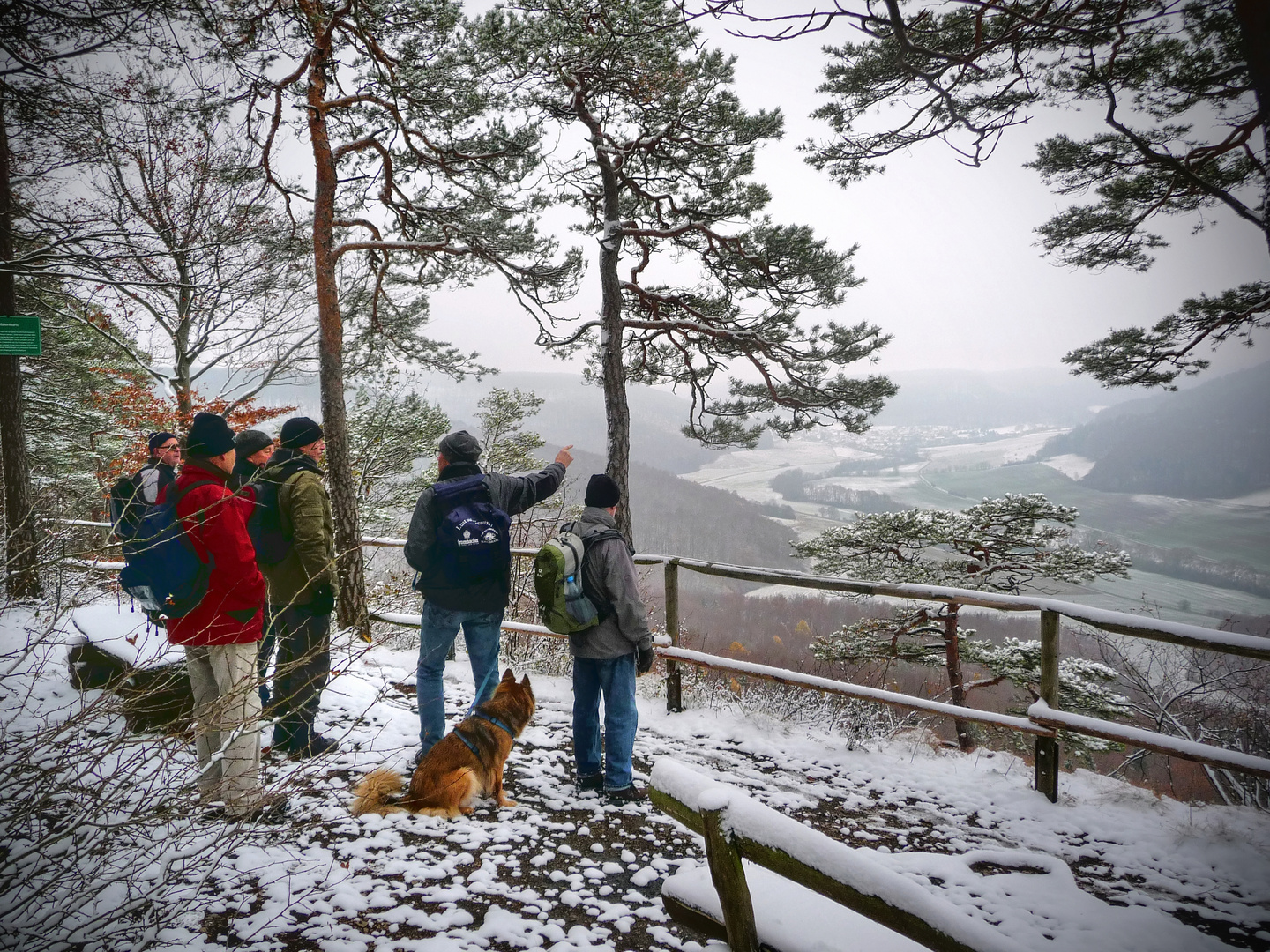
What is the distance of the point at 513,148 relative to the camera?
289 inches

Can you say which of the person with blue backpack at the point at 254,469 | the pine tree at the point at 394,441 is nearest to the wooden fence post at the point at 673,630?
the person with blue backpack at the point at 254,469

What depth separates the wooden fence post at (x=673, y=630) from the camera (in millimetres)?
5137

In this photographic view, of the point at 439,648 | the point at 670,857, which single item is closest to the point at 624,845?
the point at 670,857

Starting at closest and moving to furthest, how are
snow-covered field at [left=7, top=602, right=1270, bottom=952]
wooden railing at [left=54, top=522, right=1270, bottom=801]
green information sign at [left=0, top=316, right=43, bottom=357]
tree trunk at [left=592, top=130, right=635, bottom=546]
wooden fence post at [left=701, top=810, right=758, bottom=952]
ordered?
1. wooden fence post at [left=701, top=810, right=758, bottom=952]
2. snow-covered field at [left=7, top=602, right=1270, bottom=952]
3. wooden railing at [left=54, top=522, right=1270, bottom=801]
4. green information sign at [left=0, top=316, right=43, bottom=357]
5. tree trunk at [left=592, top=130, right=635, bottom=546]

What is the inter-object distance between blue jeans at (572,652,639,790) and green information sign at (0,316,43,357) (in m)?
5.88

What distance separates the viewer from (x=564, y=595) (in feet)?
11.2

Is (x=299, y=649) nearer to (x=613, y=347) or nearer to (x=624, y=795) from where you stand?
(x=624, y=795)

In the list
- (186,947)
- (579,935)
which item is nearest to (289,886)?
(186,947)

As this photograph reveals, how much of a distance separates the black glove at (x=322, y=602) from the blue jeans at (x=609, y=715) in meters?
1.60

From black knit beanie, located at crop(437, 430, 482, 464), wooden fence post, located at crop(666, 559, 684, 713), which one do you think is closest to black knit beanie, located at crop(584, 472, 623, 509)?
black knit beanie, located at crop(437, 430, 482, 464)

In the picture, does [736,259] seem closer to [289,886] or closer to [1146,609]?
[289,886]

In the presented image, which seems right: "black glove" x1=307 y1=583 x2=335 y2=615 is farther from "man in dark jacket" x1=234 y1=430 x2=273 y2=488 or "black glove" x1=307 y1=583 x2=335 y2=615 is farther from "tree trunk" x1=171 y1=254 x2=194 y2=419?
"tree trunk" x1=171 y1=254 x2=194 y2=419

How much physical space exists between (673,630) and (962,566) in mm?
9525

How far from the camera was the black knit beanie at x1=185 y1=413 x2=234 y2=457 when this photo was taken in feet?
9.37
